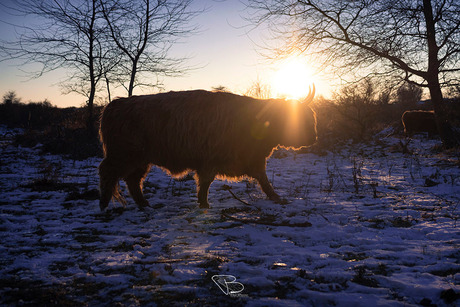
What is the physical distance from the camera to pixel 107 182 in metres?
4.42

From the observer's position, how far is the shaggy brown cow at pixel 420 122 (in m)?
13.8

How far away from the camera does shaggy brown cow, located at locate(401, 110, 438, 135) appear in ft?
45.3

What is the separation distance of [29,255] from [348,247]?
2944 millimetres

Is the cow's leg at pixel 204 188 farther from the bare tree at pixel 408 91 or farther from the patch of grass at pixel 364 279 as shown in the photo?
the bare tree at pixel 408 91

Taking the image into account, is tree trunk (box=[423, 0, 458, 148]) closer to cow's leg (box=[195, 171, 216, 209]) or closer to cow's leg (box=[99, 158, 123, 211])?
cow's leg (box=[195, 171, 216, 209])

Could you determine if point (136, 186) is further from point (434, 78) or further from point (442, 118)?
point (434, 78)

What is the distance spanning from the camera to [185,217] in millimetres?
4043

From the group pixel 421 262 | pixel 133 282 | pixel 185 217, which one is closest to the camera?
pixel 133 282

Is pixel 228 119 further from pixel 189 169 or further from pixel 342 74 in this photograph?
pixel 342 74

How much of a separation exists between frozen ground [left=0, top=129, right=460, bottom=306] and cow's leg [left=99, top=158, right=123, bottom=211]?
0.66 ft

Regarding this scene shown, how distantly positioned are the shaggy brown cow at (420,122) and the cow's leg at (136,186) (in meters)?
14.0

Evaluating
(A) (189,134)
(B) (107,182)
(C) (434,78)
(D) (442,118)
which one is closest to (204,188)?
(A) (189,134)

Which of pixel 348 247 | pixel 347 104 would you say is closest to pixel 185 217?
pixel 348 247

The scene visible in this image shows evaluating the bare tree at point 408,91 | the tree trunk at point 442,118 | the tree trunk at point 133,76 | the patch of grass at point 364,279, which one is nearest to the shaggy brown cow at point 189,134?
the patch of grass at point 364,279
